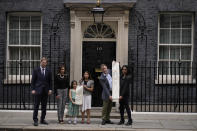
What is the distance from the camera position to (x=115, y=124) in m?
11.9

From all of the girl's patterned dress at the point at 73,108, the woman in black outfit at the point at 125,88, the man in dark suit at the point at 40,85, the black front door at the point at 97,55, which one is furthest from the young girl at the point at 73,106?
the black front door at the point at 97,55

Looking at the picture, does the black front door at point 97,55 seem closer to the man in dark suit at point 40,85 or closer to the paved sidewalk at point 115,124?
the paved sidewalk at point 115,124

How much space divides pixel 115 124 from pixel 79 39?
411 cm

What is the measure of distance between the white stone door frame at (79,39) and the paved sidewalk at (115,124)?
2.09m

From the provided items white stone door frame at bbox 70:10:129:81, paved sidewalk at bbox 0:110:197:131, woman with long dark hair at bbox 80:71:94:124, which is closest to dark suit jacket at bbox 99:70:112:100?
woman with long dark hair at bbox 80:71:94:124

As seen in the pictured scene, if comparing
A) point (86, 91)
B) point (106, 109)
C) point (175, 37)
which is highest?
point (175, 37)

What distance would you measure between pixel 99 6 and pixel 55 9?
171 cm

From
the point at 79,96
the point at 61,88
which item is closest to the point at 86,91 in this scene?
the point at 79,96

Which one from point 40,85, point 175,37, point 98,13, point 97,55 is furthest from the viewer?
point 175,37

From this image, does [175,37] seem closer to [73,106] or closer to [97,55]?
[97,55]

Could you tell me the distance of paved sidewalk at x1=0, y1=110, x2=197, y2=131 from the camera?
11.1 m

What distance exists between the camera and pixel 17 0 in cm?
1499

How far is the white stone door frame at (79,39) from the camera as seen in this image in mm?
14711

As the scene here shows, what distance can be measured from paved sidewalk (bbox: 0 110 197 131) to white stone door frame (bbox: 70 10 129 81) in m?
2.09
